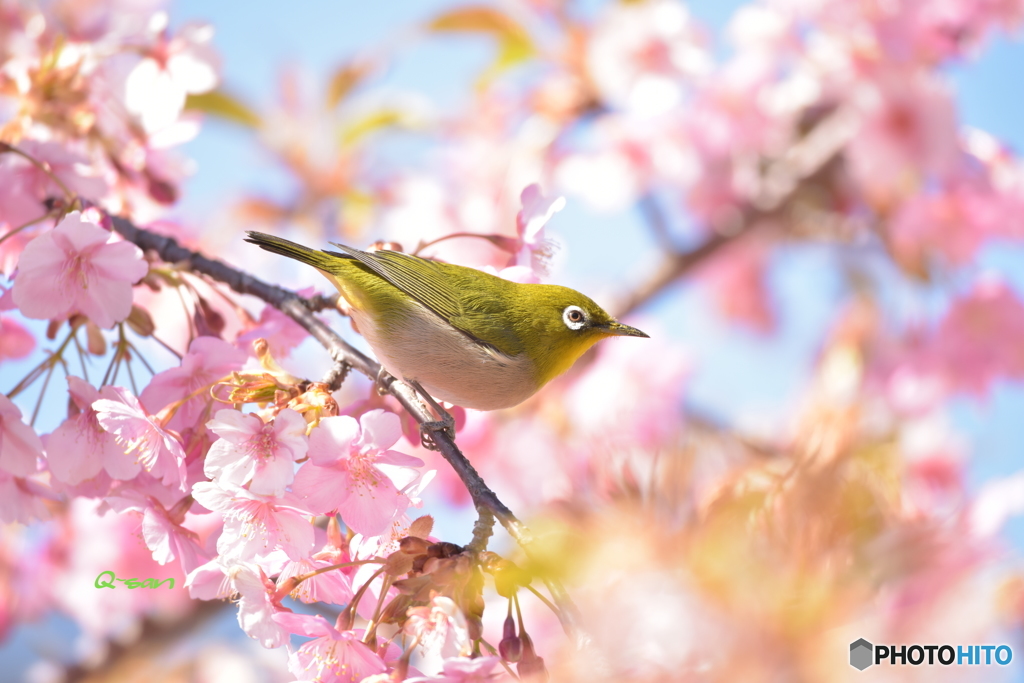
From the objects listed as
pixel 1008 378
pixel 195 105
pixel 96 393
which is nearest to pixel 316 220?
pixel 195 105

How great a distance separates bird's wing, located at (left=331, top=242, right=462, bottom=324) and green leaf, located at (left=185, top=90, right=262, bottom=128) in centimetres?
271

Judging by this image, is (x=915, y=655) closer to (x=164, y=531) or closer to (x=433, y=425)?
(x=433, y=425)

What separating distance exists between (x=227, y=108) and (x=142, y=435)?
10.3 feet

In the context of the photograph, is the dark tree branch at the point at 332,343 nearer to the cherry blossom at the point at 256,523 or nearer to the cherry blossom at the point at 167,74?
the cherry blossom at the point at 256,523

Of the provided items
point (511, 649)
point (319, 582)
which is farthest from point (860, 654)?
point (319, 582)

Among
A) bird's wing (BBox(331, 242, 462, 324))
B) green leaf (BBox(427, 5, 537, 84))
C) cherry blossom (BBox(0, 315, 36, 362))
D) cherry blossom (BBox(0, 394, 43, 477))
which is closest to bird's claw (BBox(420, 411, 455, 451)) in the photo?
bird's wing (BBox(331, 242, 462, 324))

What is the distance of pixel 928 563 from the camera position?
824mm

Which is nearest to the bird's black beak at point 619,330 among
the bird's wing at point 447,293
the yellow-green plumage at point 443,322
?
the yellow-green plumage at point 443,322

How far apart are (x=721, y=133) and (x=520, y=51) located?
41.1 inches

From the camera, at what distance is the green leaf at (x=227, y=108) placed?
380cm

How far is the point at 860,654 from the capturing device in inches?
29.0

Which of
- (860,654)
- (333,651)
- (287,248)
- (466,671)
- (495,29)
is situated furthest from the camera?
(495,29)

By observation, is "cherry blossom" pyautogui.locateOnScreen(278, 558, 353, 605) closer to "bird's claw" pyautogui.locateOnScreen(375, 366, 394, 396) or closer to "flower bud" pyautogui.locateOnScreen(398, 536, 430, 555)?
"flower bud" pyautogui.locateOnScreen(398, 536, 430, 555)

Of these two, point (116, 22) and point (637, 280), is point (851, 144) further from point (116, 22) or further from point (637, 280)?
point (116, 22)
